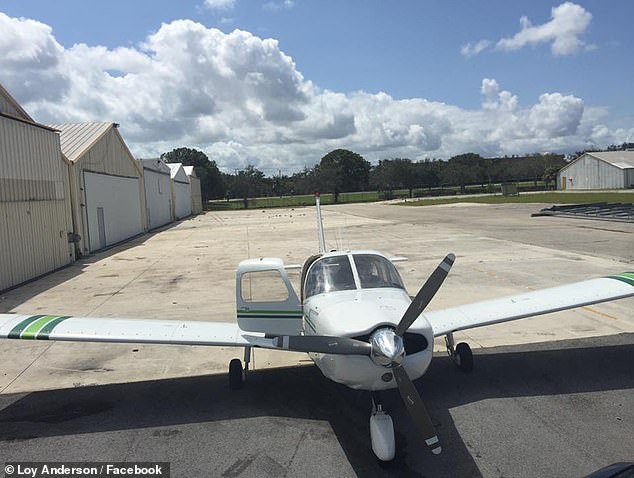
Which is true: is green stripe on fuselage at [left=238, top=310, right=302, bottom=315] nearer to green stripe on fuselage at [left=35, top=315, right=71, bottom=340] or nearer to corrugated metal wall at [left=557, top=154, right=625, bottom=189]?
green stripe on fuselage at [left=35, top=315, right=71, bottom=340]

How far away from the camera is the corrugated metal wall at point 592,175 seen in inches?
3376

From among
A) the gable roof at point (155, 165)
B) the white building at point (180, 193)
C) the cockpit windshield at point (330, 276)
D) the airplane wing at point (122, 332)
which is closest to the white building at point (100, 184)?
the gable roof at point (155, 165)

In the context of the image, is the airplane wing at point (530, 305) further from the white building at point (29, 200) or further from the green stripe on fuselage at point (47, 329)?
the white building at point (29, 200)

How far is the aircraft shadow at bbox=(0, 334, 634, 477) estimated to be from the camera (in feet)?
18.0

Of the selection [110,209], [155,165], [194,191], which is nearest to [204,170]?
[194,191]

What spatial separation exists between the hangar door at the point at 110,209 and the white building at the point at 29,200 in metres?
3.42

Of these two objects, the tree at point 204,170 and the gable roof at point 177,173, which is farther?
the tree at point 204,170

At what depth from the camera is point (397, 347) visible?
4.76m

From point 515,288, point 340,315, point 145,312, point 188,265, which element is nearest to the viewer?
point 340,315

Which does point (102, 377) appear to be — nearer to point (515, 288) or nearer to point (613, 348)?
point (613, 348)

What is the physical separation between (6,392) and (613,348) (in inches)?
361

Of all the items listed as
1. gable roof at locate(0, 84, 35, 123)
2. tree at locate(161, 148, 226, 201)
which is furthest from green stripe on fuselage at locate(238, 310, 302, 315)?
tree at locate(161, 148, 226, 201)

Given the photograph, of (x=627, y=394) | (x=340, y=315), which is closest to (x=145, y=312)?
(x=340, y=315)

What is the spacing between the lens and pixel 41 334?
6359 mm
